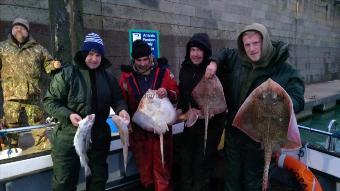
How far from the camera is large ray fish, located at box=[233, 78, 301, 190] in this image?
239 centimetres

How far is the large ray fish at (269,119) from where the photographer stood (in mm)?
2387

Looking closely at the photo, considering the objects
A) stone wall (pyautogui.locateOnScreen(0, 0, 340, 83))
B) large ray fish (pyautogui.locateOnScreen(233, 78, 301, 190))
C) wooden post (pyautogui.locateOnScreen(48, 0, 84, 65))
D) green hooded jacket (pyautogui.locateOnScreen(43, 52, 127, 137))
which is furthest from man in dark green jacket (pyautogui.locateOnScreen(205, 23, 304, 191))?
stone wall (pyautogui.locateOnScreen(0, 0, 340, 83))

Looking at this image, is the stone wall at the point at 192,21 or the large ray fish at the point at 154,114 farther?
the stone wall at the point at 192,21

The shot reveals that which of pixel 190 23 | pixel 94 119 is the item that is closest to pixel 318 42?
pixel 190 23

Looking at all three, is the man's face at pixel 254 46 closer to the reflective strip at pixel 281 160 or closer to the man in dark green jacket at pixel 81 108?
the man in dark green jacket at pixel 81 108

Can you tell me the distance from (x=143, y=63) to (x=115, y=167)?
1130mm

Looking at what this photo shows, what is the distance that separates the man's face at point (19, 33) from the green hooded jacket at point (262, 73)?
2890mm

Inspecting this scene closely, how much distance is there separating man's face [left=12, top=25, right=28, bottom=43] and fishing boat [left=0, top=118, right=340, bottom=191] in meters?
1.79

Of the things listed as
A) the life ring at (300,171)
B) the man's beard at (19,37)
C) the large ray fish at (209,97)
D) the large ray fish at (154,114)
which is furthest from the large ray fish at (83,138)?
the man's beard at (19,37)

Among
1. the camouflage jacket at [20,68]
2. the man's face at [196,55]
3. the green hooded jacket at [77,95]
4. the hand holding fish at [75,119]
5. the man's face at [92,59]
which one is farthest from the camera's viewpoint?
the camouflage jacket at [20,68]

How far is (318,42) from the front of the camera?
19672mm

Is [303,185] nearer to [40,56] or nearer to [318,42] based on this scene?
[40,56]

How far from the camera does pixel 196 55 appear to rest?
10.6 feet

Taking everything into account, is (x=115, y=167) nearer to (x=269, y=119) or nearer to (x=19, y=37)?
(x=269, y=119)
